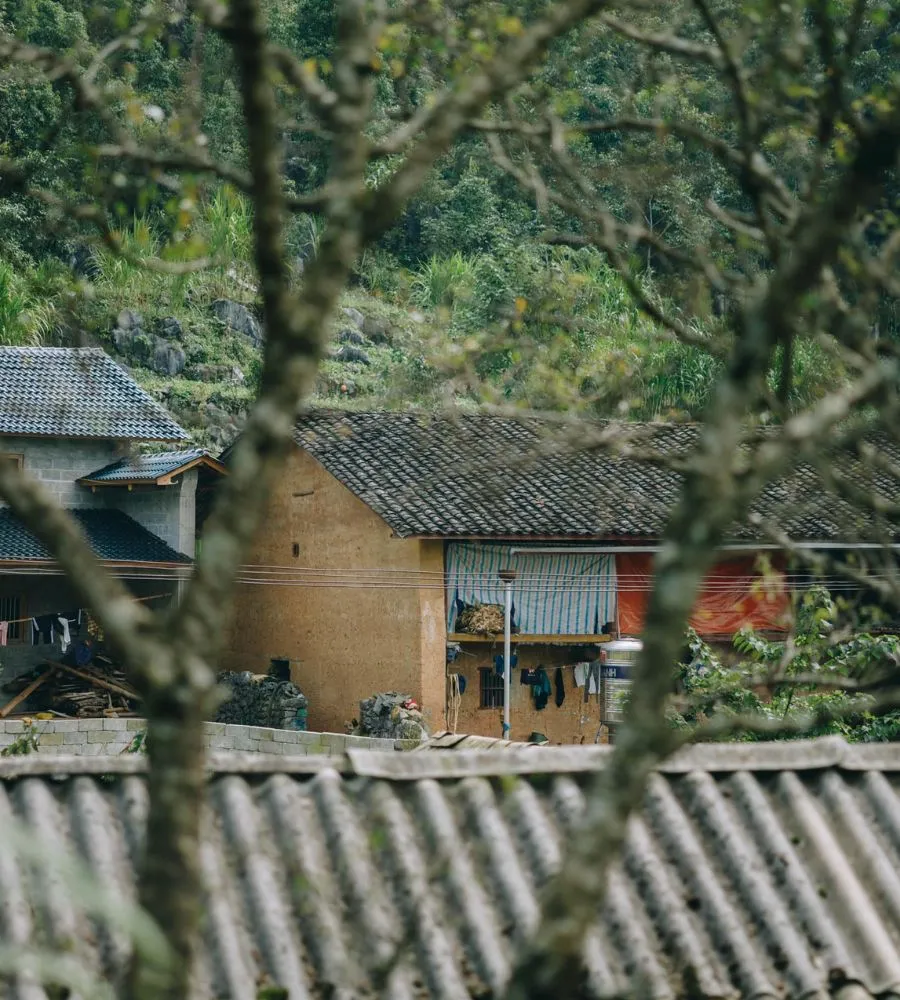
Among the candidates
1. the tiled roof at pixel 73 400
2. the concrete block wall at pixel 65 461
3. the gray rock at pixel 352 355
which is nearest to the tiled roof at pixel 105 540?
the concrete block wall at pixel 65 461

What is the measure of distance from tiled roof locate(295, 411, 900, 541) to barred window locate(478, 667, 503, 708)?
2.65 m

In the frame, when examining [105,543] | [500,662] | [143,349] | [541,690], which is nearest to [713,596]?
[541,690]

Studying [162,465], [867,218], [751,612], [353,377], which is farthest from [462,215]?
[867,218]

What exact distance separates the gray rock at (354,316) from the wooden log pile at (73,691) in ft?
79.2

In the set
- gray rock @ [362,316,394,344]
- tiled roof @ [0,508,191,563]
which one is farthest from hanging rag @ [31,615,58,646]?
gray rock @ [362,316,394,344]

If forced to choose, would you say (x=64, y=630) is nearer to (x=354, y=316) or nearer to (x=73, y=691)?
(x=73, y=691)

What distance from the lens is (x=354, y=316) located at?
4922 centimetres

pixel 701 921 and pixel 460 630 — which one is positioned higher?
Answer: pixel 701 921

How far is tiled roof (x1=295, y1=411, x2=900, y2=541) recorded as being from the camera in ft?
79.0

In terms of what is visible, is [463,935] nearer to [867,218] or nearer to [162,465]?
[867,218]

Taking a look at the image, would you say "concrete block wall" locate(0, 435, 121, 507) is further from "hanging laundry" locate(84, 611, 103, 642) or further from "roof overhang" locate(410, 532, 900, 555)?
"roof overhang" locate(410, 532, 900, 555)

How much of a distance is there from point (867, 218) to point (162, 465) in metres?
23.3

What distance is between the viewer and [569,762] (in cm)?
476

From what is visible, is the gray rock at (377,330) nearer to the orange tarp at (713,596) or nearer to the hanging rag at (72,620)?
the hanging rag at (72,620)
